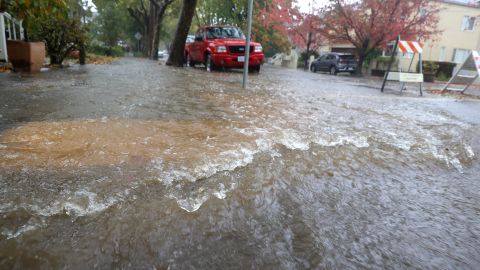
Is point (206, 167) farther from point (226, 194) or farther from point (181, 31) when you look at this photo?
point (181, 31)

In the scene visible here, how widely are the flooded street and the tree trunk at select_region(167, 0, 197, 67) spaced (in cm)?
1121

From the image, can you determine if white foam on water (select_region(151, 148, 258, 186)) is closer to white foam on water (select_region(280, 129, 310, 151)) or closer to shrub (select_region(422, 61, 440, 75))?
white foam on water (select_region(280, 129, 310, 151))

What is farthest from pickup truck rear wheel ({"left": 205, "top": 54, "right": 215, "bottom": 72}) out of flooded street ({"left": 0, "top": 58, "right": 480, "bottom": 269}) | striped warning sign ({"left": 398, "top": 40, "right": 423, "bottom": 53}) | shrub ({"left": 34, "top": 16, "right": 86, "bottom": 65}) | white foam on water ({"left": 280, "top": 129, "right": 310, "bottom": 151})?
white foam on water ({"left": 280, "top": 129, "right": 310, "bottom": 151})

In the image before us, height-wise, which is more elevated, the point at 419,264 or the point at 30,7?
the point at 30,7

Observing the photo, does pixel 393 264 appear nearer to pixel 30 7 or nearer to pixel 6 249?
pixel 6 249

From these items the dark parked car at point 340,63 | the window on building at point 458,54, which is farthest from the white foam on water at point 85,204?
the window on building at point 458,54

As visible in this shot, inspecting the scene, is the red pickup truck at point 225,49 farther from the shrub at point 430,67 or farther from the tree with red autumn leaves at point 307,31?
the shrub at point 430,67

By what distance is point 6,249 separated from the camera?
4.33 ft

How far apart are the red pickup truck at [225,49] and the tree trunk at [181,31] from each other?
0.83 m

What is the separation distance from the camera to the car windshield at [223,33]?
13367 millimetres

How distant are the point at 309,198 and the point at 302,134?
1.34 metres

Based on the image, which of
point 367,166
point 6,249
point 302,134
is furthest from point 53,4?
point 367,166

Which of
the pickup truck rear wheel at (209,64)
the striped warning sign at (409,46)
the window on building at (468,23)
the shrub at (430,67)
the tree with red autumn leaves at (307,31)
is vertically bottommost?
the pickup truck rear wheel at (209,64)

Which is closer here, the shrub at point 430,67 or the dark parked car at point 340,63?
the shrub at point 430,67
